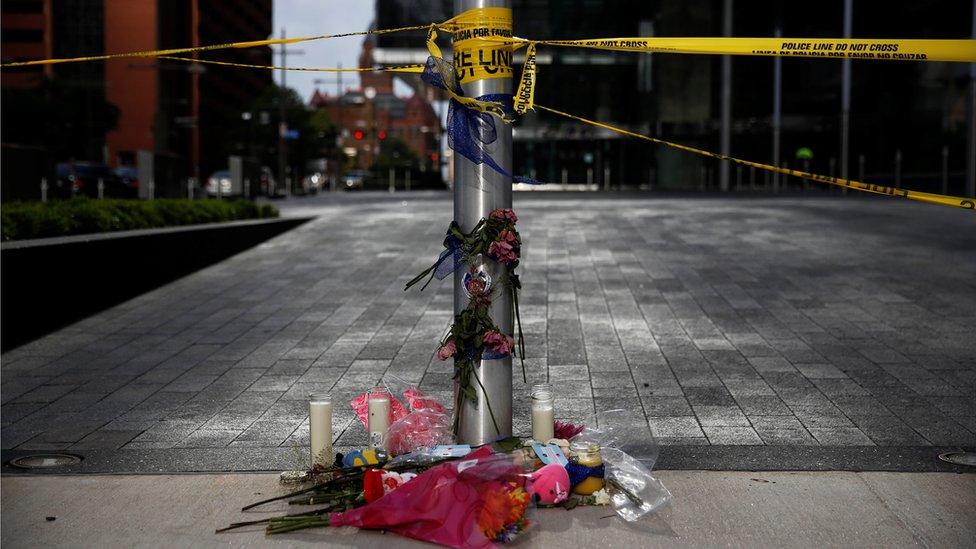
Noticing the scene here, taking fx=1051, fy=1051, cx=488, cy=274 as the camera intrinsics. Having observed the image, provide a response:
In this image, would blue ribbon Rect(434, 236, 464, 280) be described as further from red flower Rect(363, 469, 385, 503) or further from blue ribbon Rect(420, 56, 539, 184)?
red flower Rect(363, 469, 385, 503)

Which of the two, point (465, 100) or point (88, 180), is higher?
point (88, 180)

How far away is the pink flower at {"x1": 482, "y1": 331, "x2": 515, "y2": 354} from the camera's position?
217 inches

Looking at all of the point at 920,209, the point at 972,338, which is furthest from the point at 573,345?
the point at 920,209

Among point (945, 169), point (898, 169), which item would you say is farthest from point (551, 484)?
point (898, 169)

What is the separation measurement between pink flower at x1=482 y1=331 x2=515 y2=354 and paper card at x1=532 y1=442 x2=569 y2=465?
0.53 m

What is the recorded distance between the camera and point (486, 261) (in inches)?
219

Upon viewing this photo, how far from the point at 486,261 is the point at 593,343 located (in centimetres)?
455

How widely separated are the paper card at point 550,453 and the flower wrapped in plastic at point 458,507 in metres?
0.31

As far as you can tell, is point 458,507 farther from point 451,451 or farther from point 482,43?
point 482,43

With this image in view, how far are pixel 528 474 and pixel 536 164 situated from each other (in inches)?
1649

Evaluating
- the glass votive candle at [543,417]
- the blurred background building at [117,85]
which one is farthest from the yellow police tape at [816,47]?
the blurred background building at [117,85]

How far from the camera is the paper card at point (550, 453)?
527 centimetres

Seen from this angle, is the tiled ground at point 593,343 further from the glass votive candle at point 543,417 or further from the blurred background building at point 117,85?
the blurred background building at point 117,85

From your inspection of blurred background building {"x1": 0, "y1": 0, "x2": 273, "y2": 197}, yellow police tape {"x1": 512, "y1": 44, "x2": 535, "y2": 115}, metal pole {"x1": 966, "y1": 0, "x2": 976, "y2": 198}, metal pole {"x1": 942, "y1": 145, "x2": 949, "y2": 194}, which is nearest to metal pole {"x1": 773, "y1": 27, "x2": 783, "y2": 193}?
metal pole {"x1": 942, "y1": 145, "x2": 949, "y2": 194}
